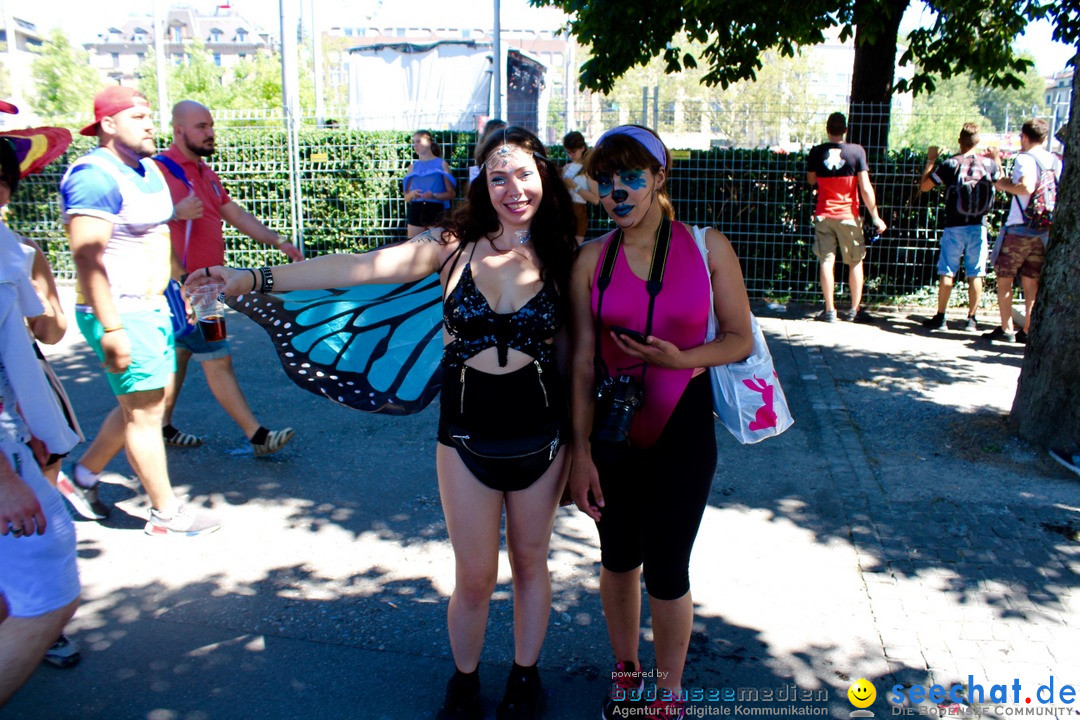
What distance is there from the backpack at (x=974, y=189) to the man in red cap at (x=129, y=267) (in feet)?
24.7

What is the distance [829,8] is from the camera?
9.20 meters

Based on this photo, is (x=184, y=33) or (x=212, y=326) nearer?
(x=212, y=326)

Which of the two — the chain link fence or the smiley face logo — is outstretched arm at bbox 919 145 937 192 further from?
the smiley face logo

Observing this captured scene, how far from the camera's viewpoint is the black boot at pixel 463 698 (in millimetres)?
3061

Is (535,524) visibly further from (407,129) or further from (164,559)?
(407,129)

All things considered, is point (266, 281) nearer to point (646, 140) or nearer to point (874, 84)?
point (646, 140)

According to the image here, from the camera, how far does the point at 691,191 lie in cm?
1062

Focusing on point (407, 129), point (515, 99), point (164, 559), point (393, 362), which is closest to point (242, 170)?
point (407, 129)

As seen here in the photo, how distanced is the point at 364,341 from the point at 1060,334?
428 cm

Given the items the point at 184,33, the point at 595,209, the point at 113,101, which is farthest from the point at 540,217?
the point at 184,33

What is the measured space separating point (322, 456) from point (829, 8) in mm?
6998

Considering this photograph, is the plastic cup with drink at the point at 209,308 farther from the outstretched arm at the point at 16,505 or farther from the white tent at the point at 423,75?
the white tent at the point at 423,75

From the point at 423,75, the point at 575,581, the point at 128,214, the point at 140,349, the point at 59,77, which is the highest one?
the point at 59,77

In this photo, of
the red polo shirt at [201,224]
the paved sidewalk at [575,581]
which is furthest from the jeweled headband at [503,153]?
the red polo shirt at [201,224]
